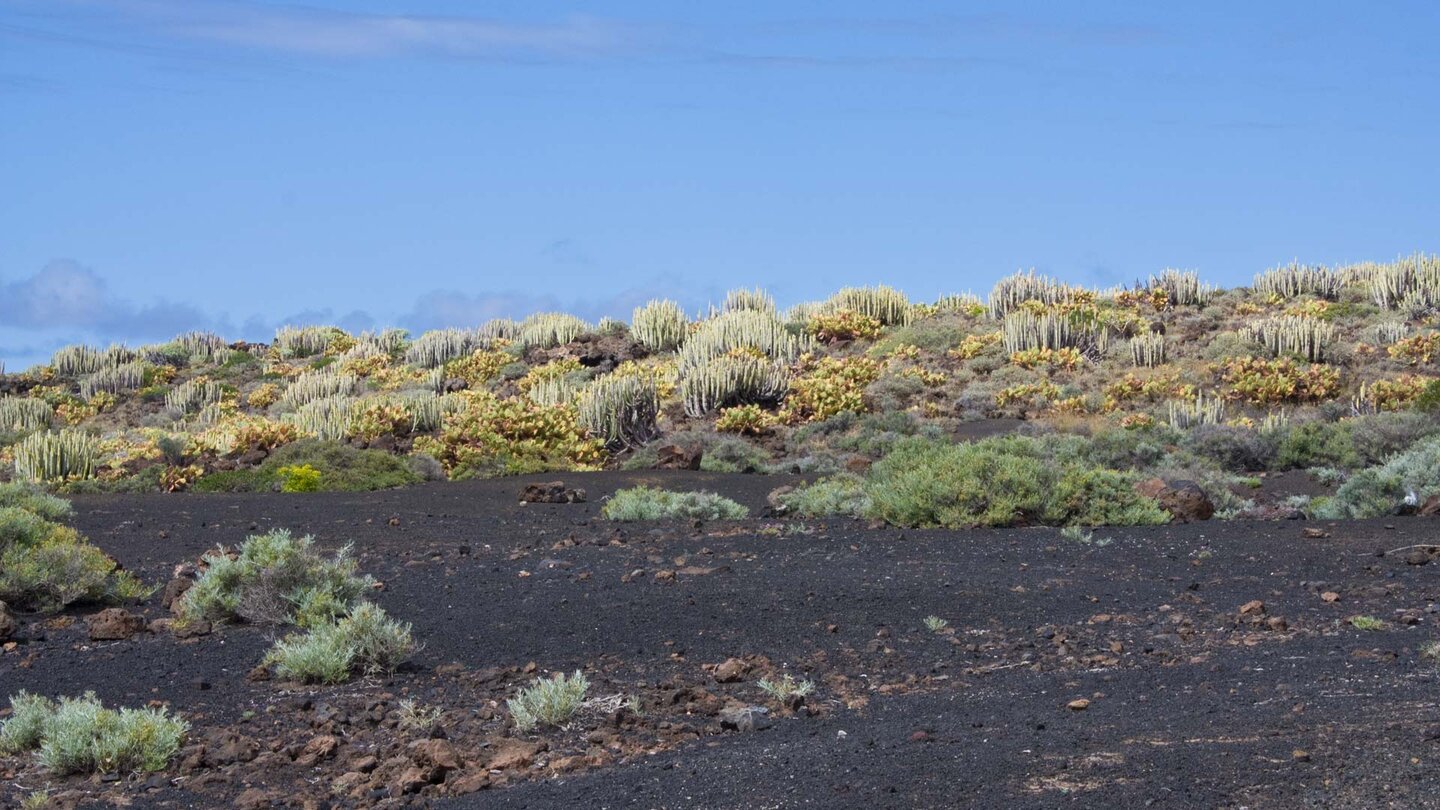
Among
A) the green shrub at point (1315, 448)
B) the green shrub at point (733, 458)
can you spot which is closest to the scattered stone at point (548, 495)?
the green shrub at point (733, 458)

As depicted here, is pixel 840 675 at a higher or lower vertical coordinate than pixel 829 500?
lower

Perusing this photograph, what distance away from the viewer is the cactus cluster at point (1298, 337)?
2630 cm

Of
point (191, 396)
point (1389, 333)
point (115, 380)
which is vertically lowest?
point (191, 396)

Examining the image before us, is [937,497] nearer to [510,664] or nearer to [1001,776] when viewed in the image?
[510,664]

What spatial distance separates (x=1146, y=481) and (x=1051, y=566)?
3.88 metres

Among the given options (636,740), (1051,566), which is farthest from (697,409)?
(636,740)

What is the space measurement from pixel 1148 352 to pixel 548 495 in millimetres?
15130

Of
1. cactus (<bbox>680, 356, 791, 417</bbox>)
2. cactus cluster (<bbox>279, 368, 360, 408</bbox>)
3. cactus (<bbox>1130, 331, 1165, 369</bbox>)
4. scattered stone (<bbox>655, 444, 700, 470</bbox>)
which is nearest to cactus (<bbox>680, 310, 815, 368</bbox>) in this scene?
cactus (<bbox>680, 356, 791, 417</bbox>)

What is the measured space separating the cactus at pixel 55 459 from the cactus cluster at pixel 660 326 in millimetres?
14101

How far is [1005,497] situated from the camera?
12.5 meters

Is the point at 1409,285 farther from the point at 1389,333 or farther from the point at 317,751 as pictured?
the point at 317,751

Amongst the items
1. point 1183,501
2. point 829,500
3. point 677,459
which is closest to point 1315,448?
point 1183,501

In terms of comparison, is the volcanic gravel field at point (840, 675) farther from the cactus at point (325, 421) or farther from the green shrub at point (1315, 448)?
the cactus at point (325, 421)

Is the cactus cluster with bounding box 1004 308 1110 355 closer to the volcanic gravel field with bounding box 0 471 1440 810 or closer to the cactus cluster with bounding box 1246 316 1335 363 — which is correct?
the cactus cluster with bounding box 1246 316 1335 363
